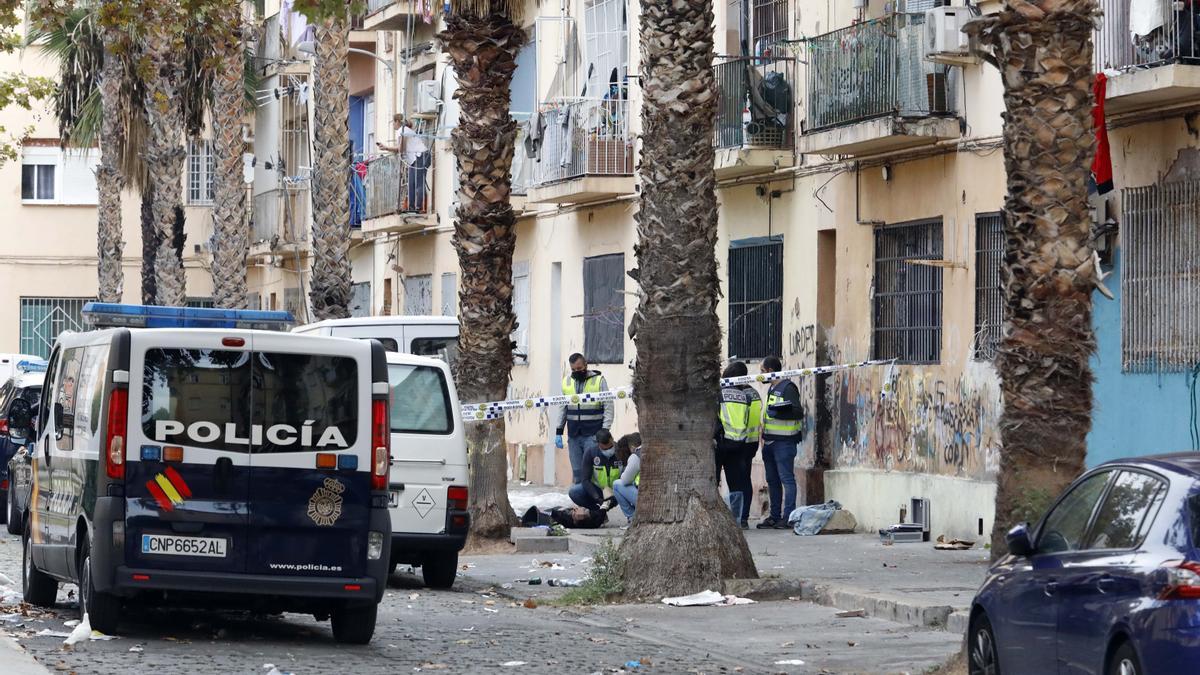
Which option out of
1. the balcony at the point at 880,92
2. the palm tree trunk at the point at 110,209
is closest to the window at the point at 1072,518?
the balcony at the point at 880,92

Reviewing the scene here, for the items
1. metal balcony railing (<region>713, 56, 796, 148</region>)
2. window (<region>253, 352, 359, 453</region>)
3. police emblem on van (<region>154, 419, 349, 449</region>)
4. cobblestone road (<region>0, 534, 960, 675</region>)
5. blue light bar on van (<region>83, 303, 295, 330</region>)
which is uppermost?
metal balcony railing (<region>713, 56, 796, 148</region>)

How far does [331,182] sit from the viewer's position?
95.2 feet

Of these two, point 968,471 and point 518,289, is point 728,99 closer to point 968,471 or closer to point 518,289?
point 968,471

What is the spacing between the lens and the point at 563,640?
12914mm

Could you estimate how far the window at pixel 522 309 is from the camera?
1293 inches

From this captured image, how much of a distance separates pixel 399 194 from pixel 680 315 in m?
21.4

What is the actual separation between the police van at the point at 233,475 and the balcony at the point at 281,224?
101 ft

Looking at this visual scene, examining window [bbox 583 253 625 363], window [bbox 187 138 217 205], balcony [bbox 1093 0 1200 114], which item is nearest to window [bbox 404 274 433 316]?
window [bbox 583 253 625 363]

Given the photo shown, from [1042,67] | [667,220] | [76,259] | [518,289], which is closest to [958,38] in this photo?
[667,220]

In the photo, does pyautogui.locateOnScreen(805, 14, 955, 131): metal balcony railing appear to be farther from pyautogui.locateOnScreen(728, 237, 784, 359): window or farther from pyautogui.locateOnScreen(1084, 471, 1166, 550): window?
pyautogui.locateOnScreen(1084, 471, 1166, 550): window

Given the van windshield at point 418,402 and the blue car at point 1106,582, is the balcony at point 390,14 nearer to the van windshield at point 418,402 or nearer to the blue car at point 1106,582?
the van windshield at point 418,402

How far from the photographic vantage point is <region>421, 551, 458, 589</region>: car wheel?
53.8 ft

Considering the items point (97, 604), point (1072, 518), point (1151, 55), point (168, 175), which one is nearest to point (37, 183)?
point (168, 175)

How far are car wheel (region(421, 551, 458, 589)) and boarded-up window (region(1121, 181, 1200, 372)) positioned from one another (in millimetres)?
6162
